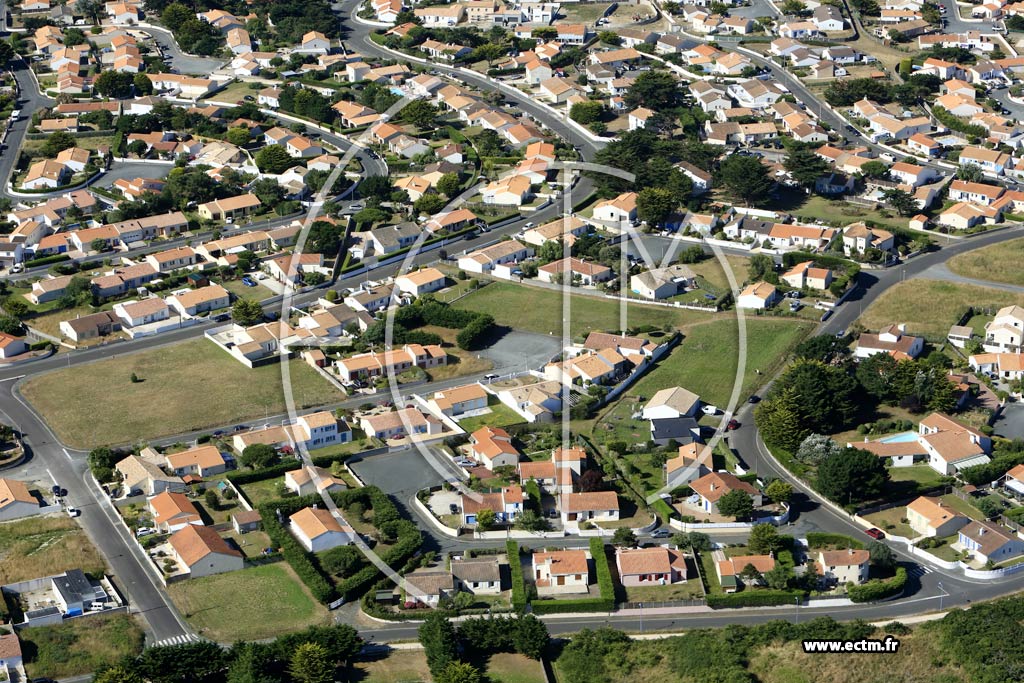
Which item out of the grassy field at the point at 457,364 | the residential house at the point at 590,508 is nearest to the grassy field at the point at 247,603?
the residential house at the point at 590,508

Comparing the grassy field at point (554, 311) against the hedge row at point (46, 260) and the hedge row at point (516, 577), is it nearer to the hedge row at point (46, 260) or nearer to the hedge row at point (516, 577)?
the hedge row at point (516, 577)

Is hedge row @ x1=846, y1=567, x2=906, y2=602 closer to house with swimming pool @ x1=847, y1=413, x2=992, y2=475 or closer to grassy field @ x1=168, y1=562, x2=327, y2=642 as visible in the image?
house with swimming pool @ x1=847, y1=413, x2=992, y2=475

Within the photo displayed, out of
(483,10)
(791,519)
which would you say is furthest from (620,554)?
(483,10)

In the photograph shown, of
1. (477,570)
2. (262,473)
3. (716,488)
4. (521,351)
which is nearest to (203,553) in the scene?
(262,473)

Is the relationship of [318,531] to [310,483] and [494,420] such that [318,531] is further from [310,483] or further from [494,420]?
[494,420]

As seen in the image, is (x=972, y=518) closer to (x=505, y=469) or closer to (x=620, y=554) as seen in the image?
(x=620, y=554)

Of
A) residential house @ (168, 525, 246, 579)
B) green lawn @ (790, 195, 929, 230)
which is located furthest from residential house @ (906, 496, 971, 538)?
green lawn @ (790, 195, 929, 230)
